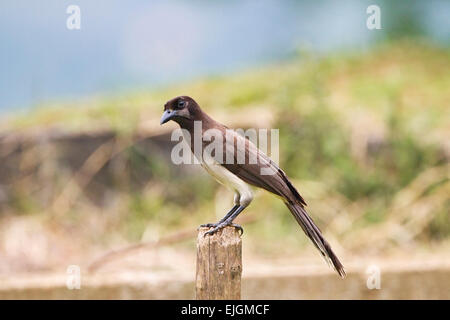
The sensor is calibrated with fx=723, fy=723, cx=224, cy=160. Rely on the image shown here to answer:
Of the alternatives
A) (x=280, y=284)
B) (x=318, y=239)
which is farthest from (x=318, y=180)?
(x=318, y=239)

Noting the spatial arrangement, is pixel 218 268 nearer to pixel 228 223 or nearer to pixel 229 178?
pixel 228 223

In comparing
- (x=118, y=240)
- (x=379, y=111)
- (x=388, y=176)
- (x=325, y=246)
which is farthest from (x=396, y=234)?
(x=325, y=246)

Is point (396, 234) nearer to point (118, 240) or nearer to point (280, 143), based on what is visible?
point (280, 143)

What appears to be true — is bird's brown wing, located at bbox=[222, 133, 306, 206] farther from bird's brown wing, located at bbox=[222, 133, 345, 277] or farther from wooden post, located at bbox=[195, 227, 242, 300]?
wooden post, located at bbox=[195, 227, 242, 300]

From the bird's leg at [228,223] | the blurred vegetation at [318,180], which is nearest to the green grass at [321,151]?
the blurred vegetation at [318,180]

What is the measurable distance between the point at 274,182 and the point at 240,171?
18 cm

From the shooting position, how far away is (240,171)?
12.1 feet

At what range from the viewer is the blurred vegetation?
6895 millimetres

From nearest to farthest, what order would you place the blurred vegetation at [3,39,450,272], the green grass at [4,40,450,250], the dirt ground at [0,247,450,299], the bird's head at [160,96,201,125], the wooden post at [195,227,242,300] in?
the wooden post at [195,227,242,300] → the bird's head at [160,96,201,125] → the dirt ground at [0,247,450,299] → the blurred vegetation at [3,39,450,272] → the green grass at [4,40,450,250]

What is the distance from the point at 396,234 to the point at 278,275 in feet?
5.89

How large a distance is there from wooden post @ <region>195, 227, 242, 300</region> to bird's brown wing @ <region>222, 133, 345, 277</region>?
12.9 inches

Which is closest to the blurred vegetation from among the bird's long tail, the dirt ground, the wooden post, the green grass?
the green grass
